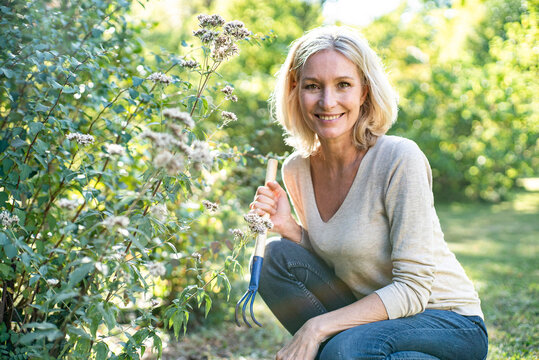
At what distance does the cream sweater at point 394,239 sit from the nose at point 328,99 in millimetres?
254

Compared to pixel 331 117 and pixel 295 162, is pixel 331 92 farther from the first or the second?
pixel 295 162

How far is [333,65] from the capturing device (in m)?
2.04

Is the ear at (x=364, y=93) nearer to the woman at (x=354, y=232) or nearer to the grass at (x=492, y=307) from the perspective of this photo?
the woman at (x=354, y=232)

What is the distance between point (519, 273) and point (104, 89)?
3.95 metres

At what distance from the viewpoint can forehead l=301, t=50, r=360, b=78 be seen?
2037 mm

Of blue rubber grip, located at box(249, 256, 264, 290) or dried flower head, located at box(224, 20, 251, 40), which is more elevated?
dried flower head, located at box(224, 20, 251, 40)

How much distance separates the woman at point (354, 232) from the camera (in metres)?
1.85

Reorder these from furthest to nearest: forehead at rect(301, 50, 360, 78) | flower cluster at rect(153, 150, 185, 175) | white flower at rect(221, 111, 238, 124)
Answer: forehead at rect(301, 50, 360, 78), white flower at rect(221, 111, 238, 124), flower cluster at rect(153, 150, 185, 175)

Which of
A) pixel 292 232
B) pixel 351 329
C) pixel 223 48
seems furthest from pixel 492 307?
pixel 223 48

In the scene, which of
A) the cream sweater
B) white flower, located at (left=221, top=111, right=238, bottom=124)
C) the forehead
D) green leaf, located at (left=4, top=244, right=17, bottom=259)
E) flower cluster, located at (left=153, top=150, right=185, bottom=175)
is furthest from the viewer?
the forehead

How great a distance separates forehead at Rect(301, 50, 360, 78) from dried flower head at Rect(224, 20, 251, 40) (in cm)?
43

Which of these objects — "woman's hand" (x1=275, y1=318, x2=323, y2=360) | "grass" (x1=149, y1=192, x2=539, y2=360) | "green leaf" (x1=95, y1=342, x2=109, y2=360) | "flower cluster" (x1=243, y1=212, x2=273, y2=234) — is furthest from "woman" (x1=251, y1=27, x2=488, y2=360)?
"grass" (x1=149, y1=192, x2=539, y2=360)

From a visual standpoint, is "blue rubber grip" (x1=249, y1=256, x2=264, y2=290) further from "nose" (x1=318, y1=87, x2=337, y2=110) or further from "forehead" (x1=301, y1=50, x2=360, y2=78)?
"forehead" (x1=301, y1=50, x2=360, y2=78)

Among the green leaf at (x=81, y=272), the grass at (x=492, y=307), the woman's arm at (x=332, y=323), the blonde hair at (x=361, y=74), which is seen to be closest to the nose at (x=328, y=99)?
the blonde hair at (x=361, y=74)
